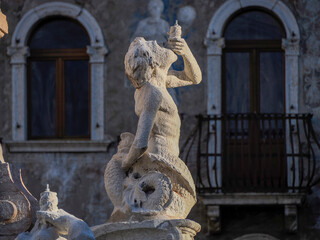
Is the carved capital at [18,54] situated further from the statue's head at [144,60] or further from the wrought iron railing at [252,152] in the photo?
the statue's head at [144,60]

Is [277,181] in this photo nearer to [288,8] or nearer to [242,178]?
[242,178]

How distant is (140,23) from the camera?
2272 cm

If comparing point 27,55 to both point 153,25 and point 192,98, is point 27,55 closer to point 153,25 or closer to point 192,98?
point 153,25

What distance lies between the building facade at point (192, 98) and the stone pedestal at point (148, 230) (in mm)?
8954

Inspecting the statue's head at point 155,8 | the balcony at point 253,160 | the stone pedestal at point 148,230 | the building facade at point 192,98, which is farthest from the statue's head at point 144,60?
Result: the statue's head at point 155,8

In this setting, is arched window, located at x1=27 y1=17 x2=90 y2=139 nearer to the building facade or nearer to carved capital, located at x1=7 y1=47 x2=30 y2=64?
the building facade

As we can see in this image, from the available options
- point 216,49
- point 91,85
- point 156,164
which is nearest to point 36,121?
point 91,85

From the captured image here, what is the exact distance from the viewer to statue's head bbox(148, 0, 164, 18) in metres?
22.8

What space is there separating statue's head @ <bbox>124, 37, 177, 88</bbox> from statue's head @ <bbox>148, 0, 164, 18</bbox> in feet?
29.9

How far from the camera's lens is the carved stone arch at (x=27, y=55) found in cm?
2262

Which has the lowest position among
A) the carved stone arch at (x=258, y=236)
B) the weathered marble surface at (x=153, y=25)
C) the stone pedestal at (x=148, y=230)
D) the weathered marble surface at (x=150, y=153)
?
the carved stone arch at (x=258, y=236)

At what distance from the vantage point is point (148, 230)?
12883mm

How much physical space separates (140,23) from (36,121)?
212 cm

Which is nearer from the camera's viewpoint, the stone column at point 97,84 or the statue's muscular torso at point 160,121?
the statue's muscular torso at point 160,121
